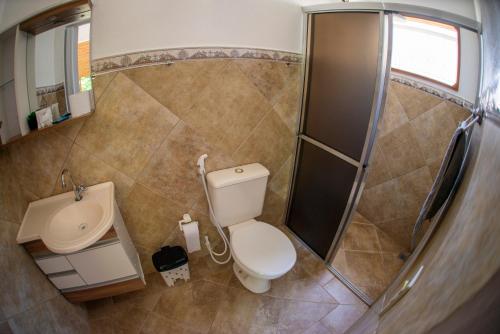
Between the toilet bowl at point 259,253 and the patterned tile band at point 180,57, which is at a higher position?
the patterned tile band at point 180,57

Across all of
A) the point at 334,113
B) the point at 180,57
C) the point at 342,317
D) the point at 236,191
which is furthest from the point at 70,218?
the point at 342,317

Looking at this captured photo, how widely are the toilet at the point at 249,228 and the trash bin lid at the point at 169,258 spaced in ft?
1.30

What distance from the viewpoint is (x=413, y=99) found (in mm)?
1165

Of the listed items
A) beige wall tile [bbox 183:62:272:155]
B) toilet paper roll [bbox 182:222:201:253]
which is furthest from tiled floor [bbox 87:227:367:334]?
beige wall tile [bbox 183:62:272:155]

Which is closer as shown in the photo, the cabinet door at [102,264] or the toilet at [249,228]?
the cabinet door at [102,264]

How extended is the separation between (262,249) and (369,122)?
3.58ft

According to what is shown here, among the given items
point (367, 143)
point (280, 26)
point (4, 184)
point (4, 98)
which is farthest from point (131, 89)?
point (367, 143)

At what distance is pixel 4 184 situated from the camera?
3.39ft

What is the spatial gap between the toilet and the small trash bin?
1.33ft

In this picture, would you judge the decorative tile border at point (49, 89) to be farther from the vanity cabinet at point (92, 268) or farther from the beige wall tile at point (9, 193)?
Answer: the vanity cabinet at point (92, 268)

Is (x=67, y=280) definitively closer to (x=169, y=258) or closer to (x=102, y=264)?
(x=102, y=264)

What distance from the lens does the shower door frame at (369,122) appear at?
1.08m

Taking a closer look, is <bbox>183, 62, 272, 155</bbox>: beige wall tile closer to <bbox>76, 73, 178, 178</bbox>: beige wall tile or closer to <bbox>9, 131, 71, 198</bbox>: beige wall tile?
<bbox>76, 73, 178, 178</bbox>: beige wall tile

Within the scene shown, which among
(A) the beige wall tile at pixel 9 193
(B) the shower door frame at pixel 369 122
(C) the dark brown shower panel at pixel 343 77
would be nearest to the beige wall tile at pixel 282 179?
(B) the shower door frame at pixel 369 122
